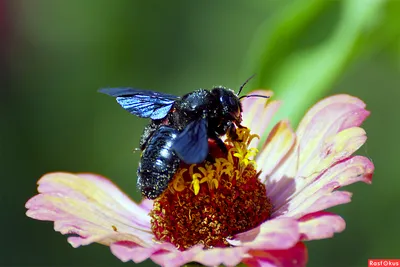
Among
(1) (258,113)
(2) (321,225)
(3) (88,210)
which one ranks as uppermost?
(1) (258,113)

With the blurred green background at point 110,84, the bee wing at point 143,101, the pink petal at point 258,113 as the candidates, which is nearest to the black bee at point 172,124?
the bee wing at point 143,101

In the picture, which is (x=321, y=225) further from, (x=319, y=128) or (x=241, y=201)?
(x=319, y=128)

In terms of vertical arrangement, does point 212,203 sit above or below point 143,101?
below

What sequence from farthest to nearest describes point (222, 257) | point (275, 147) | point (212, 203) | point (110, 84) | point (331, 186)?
point (110, 84), point (275, 147), point (212, 203), point (331, 186), point (222, 257)

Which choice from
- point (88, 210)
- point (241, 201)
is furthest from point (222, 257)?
point (88, 210)

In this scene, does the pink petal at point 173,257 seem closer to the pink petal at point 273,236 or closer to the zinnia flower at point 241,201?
the zinnia flower at point 241,201

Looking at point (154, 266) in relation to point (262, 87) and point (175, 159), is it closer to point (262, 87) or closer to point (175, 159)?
A: point (262, 87)

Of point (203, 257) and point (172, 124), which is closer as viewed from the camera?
point (203, 257)
